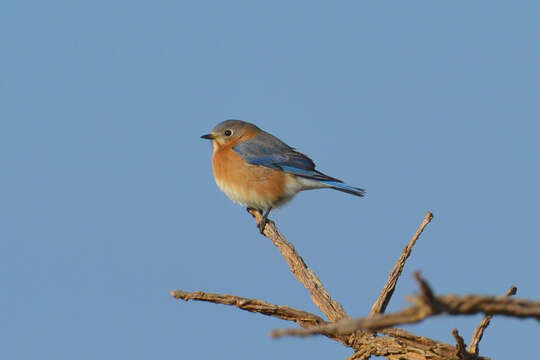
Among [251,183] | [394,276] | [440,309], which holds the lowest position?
[440,309]

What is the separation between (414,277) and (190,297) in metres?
2.21

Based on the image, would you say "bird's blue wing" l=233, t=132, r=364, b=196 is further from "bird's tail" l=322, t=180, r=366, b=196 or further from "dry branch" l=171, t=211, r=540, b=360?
"dry branch" l=171, t=211, r=540, b=360

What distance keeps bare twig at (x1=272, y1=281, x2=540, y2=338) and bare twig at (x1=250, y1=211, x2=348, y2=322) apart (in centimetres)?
208

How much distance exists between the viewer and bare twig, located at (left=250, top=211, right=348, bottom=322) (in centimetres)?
405

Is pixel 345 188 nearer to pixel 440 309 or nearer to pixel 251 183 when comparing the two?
pixel 251 183

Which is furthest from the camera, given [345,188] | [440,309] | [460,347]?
[345,188]

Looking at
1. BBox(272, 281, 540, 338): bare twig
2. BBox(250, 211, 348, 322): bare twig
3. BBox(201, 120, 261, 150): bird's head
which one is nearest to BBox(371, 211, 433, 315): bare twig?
BBox(250, 211, 348, 322): bare twig

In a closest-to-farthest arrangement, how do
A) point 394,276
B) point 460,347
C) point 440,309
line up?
point 440,309
point 460,347
point 394,276

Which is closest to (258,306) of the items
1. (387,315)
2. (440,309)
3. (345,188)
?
(387,315)

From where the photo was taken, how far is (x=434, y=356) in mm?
3127

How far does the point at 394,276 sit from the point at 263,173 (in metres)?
5.92

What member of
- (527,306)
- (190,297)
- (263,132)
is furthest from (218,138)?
(527,306)

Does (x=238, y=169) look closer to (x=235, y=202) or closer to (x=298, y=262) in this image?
(x=235, y=202)

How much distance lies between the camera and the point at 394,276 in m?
4.21
